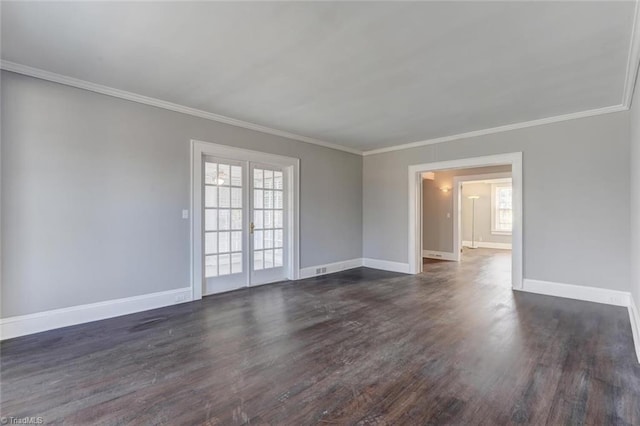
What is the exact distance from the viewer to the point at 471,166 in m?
5.51

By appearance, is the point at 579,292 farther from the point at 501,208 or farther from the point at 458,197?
the point at 501,208

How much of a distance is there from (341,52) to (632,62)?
2.72 meters

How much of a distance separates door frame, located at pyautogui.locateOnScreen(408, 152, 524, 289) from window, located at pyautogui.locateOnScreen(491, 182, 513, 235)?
6242mm

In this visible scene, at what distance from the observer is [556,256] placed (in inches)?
181

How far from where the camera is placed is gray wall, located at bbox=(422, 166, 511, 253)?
8297 mm

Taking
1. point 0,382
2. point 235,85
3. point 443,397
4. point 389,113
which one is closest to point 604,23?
point 389,113

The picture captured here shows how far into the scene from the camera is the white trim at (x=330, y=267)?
19.3 ft

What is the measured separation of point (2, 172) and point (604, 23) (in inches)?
213

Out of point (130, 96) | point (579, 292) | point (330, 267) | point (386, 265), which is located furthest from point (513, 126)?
point (130, 96)

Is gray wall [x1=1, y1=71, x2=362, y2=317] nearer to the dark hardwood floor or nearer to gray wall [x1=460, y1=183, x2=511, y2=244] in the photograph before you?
the dark hardwood floor

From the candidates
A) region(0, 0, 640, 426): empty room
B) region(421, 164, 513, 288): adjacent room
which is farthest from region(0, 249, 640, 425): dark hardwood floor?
region(421, 164, 513, 288): adjacent room

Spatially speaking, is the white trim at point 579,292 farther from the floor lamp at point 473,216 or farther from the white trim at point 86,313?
the floor lamp at point 473,216

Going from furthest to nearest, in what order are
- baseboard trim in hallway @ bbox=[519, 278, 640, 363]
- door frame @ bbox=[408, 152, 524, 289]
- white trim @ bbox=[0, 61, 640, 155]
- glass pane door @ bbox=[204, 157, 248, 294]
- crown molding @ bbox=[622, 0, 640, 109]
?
door frame @ bbox=[408, 152, 524, 289], glass pane door @ bbox=[204, 157, 248, 294], baseboard trim in hallway @ bbox=[519, 278, 640, 363], white trim @ bbox=[0, 61, 640, 155], crown molding @ bbox=[622, 0, 640, 109]

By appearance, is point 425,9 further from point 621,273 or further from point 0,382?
point 621,273
